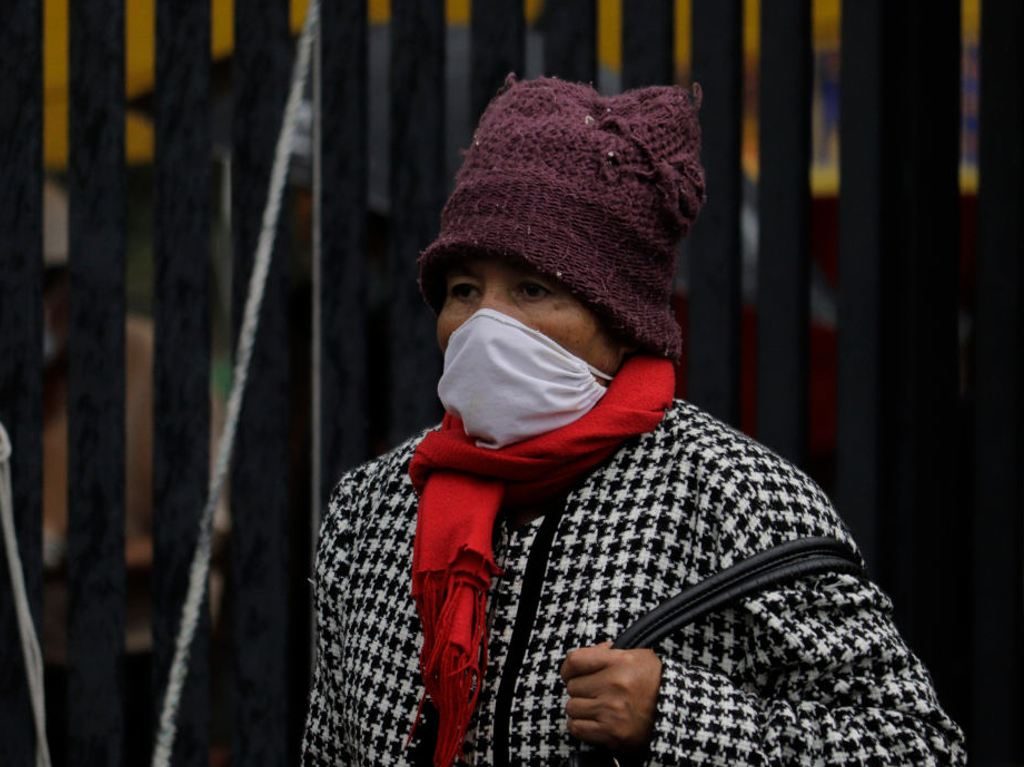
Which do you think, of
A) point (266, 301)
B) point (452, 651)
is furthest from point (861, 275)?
point (452, 651)

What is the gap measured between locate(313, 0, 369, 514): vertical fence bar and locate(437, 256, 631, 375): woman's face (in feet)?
4.22

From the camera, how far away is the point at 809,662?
1.86 metres

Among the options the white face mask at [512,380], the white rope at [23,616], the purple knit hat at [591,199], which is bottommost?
the white rope at [23,616]

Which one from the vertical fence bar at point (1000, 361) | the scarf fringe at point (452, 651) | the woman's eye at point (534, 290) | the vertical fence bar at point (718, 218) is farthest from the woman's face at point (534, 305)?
the vertical fence bar at point (1000, 361)

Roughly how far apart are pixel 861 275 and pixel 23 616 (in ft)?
5.73

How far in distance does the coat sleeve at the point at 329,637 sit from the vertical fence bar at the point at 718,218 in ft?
3.73

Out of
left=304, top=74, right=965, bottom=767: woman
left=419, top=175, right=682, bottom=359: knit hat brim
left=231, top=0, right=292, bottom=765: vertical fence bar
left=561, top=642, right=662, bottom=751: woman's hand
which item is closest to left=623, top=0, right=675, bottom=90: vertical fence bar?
left=231, top=0, right=292, bottom=765: vertical fence bar

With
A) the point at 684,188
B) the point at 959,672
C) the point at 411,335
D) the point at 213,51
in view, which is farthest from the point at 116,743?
the point at 684,188

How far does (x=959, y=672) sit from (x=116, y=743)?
1657mm

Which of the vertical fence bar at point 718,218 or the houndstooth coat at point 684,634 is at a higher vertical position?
the vertical fence bar at point 718,218

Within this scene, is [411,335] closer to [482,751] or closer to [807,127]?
[807,127]

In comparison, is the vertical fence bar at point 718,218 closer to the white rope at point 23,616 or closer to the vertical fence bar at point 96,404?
the vertical fence bar at point 96,404

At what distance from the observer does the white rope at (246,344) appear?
3.30 metres

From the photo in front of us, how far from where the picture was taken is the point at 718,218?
323 cm
